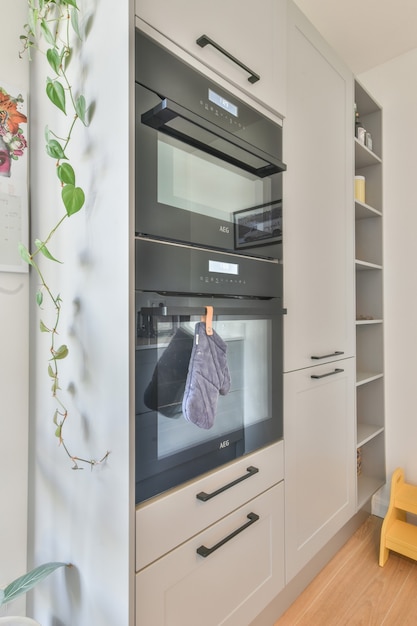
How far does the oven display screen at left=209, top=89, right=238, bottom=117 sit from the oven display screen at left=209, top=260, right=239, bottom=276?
446mm

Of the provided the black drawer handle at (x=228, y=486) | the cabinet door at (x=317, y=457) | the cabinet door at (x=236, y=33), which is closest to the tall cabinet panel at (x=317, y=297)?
the cabinet door at (x=317, y=457)

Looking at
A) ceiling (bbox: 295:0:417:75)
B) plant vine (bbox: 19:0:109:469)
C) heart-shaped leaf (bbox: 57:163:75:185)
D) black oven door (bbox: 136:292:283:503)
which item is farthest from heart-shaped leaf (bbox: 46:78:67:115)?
ceiling (bbox: 295:0:417:75)

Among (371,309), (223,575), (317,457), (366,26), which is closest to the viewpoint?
(223,575)

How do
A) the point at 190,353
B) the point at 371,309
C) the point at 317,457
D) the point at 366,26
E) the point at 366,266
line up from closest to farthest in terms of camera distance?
the point at 190,353 → the point at 317,457 → the point at 366,26 → the point at 366,266 → the point at 371,309

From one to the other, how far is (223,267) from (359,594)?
150cm

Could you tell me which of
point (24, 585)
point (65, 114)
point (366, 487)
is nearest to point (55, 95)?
point (65, 114)

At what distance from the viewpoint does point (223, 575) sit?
109cm

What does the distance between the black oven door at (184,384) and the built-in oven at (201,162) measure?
19cm

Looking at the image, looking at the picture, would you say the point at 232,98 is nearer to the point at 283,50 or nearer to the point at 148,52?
the point at 148,52

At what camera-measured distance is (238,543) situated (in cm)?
114

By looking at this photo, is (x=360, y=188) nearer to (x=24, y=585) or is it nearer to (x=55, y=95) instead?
(x=55, y=95)

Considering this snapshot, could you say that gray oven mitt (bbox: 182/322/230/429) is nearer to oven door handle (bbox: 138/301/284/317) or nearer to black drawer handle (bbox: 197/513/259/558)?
oven door handle (bbox: 138/301/284/317)

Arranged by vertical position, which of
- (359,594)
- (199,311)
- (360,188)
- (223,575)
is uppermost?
(360,188)

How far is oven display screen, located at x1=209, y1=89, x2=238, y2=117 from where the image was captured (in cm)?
104
